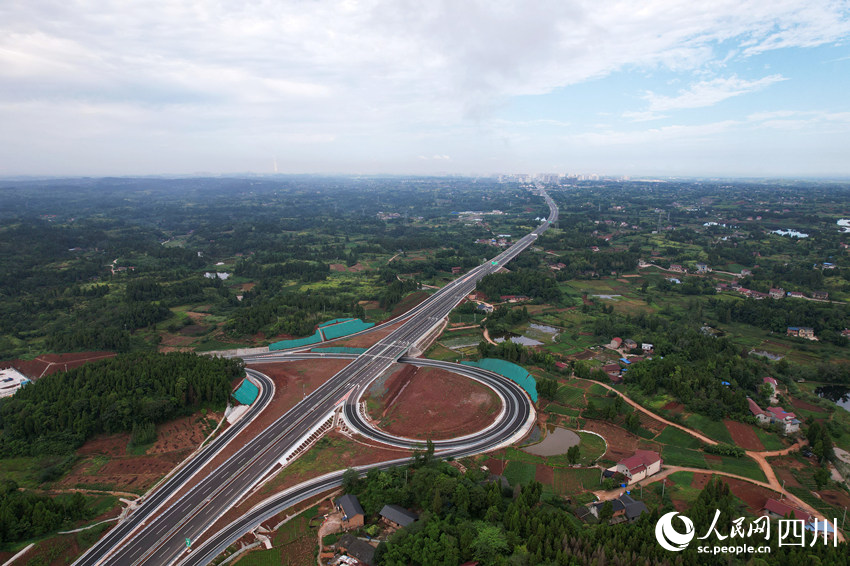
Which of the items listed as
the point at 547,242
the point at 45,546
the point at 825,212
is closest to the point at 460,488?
the point at 45,546

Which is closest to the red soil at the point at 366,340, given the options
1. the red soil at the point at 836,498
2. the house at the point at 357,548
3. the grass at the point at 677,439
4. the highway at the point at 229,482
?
the highway at the point at 229,482

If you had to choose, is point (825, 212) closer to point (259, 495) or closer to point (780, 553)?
point (780, 553)

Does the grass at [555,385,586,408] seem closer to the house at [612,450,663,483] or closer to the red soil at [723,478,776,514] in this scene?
the house at [612,450,663,483]

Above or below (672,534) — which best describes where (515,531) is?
below

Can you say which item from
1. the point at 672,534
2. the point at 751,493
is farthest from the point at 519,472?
the point at 751,493

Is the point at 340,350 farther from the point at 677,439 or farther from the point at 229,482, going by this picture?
the point at 677,439

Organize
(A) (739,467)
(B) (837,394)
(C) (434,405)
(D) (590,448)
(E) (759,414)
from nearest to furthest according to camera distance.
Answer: (A) (739,467), (D) (590,448), (E) (759,414), (C) (434,405), (B) (837,394)

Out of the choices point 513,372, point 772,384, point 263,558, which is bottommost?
point 263,558
